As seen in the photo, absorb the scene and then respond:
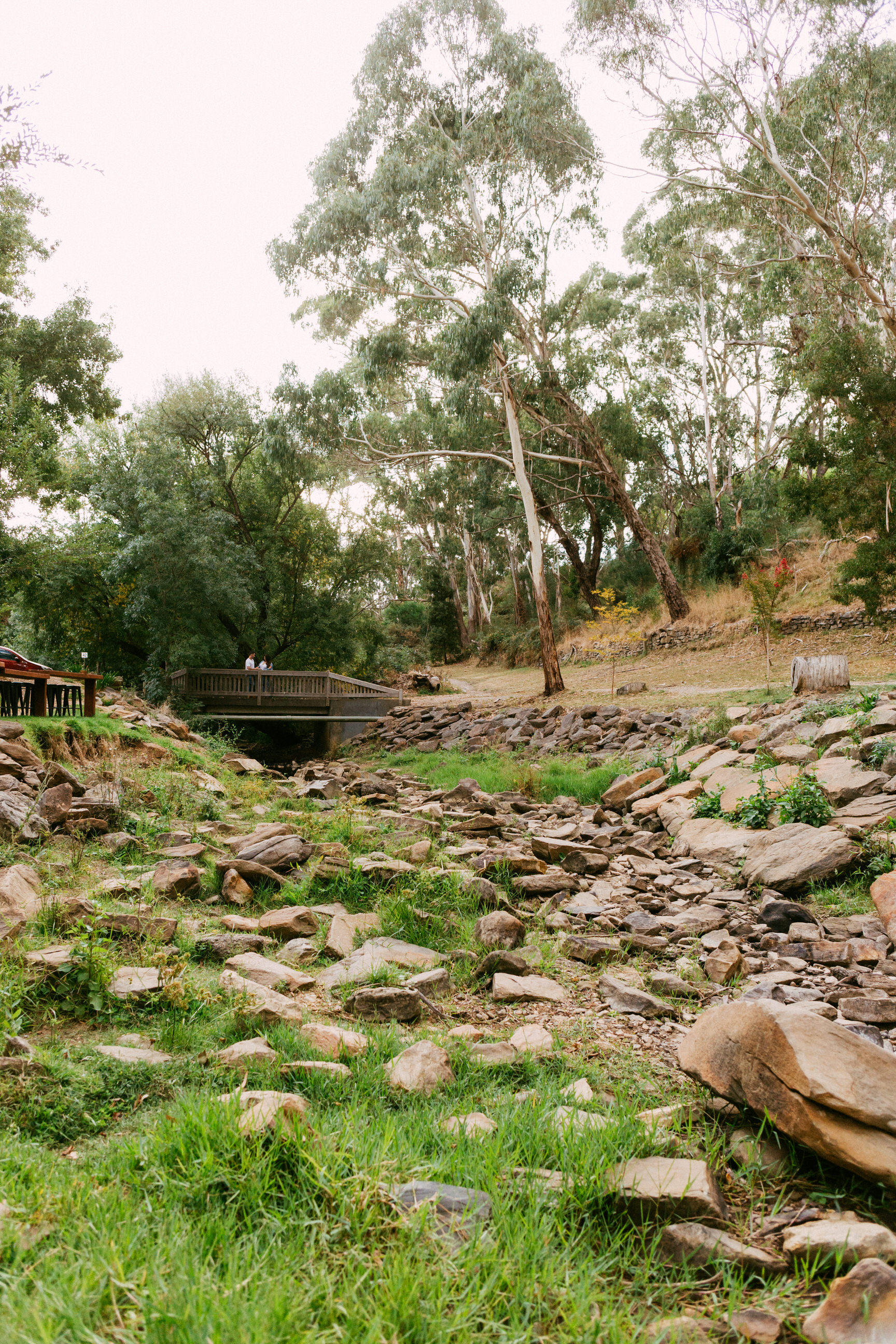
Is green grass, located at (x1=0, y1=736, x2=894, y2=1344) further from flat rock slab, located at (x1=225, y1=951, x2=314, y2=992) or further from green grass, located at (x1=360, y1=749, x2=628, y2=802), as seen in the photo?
green grass, located at (x1=360, y1=749, x2=628, y2=802)

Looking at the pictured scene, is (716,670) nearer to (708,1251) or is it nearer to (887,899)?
(887,899)

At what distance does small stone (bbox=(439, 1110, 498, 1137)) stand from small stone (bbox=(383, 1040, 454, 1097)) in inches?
10.2

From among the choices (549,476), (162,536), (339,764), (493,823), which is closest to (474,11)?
(549,476)

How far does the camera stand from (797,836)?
564cm

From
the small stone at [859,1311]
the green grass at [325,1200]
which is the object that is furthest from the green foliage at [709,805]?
the small stone at [859,1311]

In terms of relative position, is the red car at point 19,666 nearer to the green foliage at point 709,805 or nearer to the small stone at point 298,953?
the small stone at point 298,953

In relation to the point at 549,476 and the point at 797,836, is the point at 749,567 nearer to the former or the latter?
the point at 549,476

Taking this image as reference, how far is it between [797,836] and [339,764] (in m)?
12.1

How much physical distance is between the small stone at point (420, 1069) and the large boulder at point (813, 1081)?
891mm

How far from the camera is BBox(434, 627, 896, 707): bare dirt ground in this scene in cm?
1434

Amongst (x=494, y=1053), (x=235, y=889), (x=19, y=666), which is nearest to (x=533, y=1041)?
(x=494, y=1053)

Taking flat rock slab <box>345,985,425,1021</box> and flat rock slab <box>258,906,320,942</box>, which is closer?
flat rock slab <box>345,985,425,1021</box>

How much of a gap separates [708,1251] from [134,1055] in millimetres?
2038

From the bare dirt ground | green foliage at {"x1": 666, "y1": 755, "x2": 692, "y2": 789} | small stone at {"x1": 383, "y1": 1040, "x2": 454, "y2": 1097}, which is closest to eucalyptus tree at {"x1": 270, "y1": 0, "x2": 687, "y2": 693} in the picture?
the bare dirt ground
